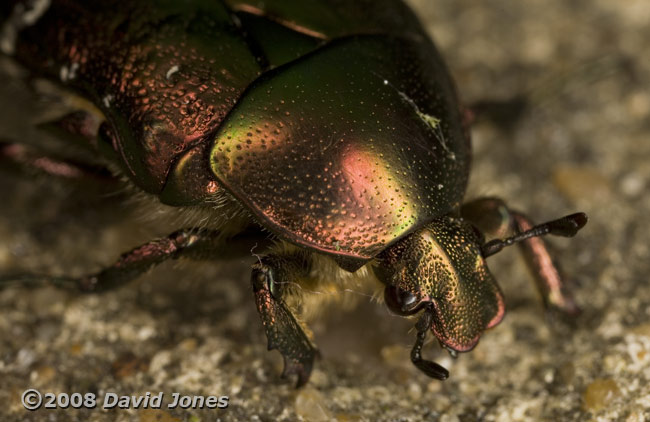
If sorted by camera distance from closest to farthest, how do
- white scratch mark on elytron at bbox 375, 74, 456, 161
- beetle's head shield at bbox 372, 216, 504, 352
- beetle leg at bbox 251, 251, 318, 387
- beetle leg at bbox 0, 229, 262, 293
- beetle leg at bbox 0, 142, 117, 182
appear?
beetle's head shield at bbox 372, 216, 504, 352 → beetle leg at bbox 251, 251, 318, 387 → white scratch mark on elytron at bbox 375, 74, 456, 161 → beetle leg at bbox 0, 229, 262, 293 → beetle leg at bbox 0, 142, 117, 182

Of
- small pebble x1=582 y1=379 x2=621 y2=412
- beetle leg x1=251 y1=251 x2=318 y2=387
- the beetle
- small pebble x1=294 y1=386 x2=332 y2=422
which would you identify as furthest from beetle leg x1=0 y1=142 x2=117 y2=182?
small pebble x1=582 y1=379 x2=621 y2=412

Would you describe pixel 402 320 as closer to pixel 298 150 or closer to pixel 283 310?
pixel 283 310

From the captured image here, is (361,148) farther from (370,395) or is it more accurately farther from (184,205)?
(370,395)

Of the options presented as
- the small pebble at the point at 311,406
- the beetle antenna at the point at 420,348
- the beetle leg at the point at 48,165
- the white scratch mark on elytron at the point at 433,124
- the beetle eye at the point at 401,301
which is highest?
the white scratch mark on elytron at the point at 433,124

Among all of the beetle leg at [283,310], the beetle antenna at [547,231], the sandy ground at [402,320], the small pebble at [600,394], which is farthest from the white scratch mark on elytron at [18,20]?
the small pebble at [600,394]

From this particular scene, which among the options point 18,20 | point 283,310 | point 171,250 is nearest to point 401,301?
point 283,310

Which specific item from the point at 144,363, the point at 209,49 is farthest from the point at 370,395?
the point at 209,49

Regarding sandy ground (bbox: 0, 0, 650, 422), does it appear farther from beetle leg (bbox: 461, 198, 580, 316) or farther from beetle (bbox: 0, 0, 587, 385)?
beetle (bbox: 0, 0, 587, 385)

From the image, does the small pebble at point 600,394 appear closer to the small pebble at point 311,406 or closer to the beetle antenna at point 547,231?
the beetle antenna at point 547,231
